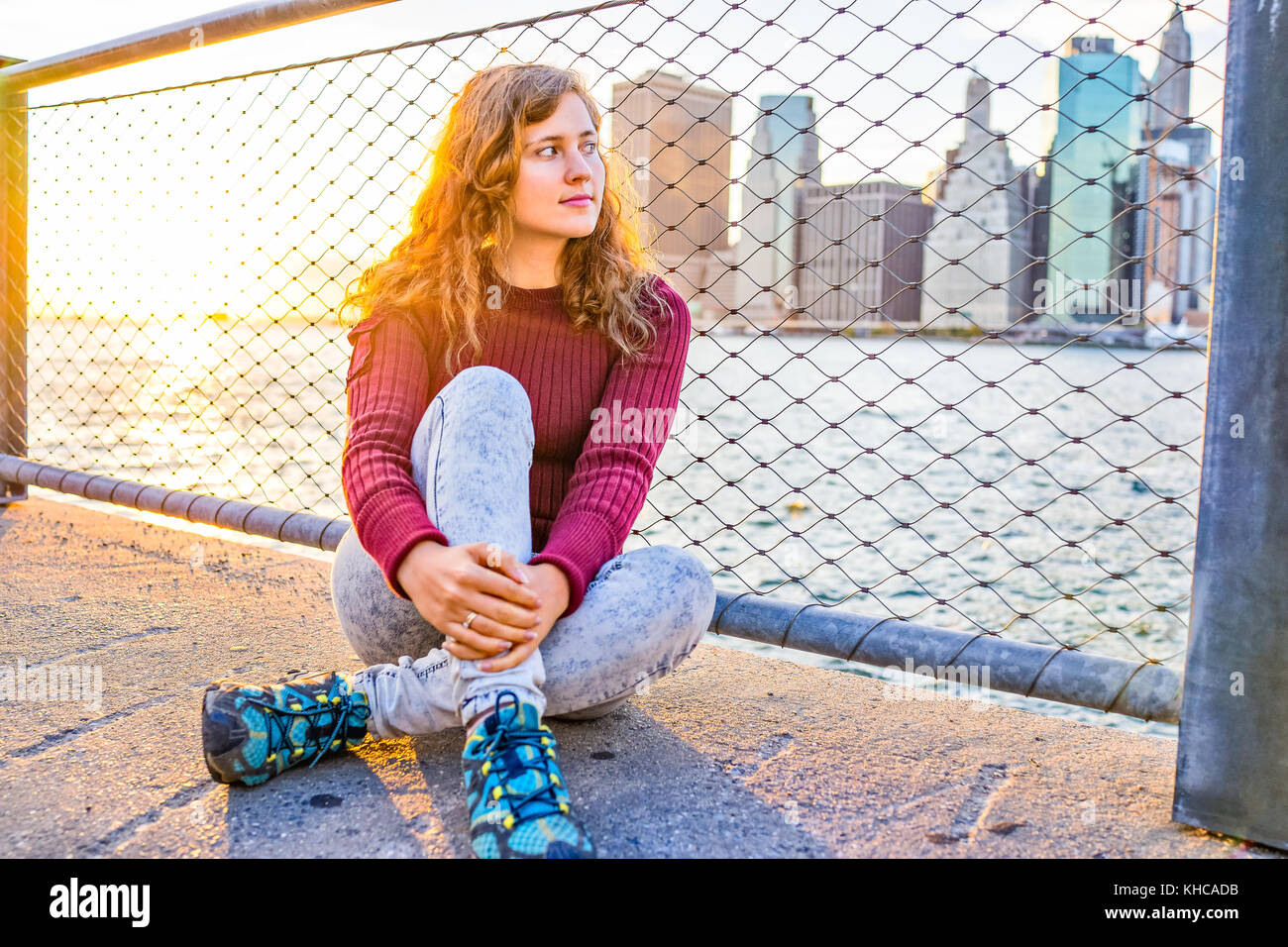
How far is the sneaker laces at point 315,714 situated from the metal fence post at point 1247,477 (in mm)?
1073

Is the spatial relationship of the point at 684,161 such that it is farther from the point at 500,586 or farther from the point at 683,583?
the point at 500,586

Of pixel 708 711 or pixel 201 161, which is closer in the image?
pixel 708 711

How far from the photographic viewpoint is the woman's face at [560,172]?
1.57 meters

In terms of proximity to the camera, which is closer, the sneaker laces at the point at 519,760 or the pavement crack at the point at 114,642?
the sneaker laces at the point at 519,760

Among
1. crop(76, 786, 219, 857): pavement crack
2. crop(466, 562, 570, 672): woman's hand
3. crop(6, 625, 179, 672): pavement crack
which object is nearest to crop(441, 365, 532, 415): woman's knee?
crop(466, 562, 570, 672): woman's hand

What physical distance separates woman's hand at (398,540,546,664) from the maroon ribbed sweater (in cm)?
6

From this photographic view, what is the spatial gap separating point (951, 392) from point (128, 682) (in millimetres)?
31731

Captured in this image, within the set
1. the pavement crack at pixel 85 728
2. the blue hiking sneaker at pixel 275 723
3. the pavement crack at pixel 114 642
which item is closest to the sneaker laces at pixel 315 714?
the blue hiking sneaker at pixel 275 723

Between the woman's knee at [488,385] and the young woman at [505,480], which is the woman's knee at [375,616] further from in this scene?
the woman's knee at [488,385]

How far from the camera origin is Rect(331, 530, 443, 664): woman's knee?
1.40 metres

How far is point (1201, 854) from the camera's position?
3.80 ft

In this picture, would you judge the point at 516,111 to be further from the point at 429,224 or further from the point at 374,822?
the point at 374,822

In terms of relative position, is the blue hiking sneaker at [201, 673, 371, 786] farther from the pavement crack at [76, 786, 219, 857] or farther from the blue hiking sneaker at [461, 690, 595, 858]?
the blue hiking sneaker at [461, 690, 595, 858]

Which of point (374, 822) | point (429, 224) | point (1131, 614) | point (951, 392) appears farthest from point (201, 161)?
point (951, 392)
